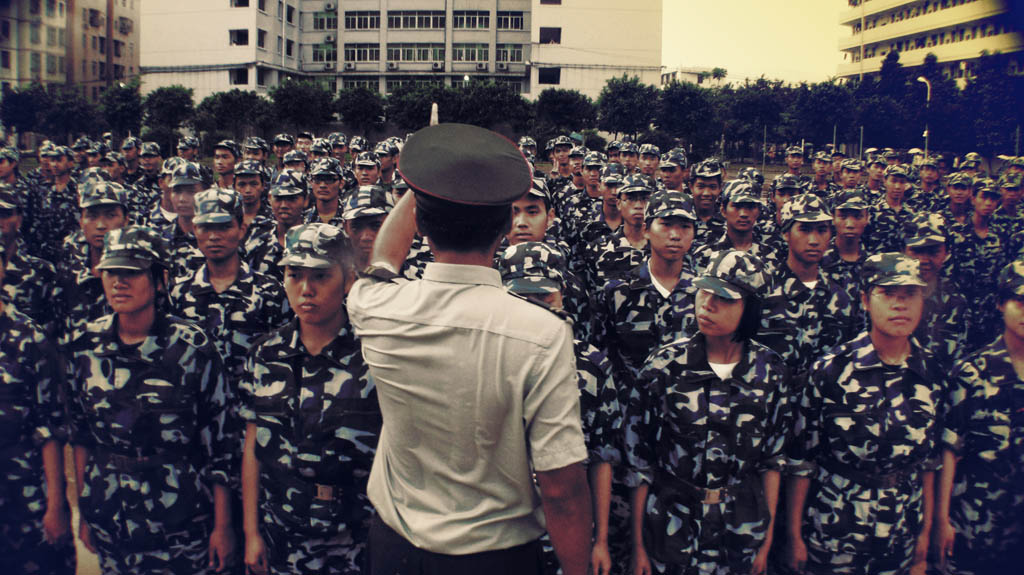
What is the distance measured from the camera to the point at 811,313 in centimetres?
473

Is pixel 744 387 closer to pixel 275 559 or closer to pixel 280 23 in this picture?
pixel 275 559

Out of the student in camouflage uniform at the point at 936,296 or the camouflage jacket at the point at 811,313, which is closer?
the camouflage jacket at the point at 811,313

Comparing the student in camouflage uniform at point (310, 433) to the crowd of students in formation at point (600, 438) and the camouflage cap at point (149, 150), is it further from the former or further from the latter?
the camouflage cap at point (149, 150)

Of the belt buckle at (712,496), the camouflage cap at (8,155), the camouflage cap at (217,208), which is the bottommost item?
the belt buckle at (712,496)

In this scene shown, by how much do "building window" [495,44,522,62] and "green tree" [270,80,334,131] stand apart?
18284mm

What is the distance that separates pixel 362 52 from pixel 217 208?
6062 cm

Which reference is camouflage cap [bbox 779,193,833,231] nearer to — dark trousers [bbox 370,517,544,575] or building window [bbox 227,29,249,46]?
dark trousers [bbox 370,517,544,575]

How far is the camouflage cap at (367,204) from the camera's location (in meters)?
5.07

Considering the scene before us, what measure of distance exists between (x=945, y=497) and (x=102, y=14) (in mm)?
72871

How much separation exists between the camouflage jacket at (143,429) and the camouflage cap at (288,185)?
130 inches

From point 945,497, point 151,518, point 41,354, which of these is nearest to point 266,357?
point 151,518

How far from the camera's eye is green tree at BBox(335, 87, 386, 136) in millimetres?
46812

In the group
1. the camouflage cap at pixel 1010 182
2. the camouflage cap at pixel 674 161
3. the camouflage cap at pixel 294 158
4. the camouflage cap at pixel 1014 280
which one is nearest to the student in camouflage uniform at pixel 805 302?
the camouflage cap at pixel 1014 280

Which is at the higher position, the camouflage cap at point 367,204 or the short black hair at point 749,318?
the camouflage cap at point 367,204
